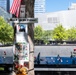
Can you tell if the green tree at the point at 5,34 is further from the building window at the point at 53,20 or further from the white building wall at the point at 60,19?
the building window at the point at 53,20

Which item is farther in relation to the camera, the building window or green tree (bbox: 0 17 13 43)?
the building window

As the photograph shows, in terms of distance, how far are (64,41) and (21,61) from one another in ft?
261

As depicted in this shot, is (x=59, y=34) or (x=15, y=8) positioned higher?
(x=15, y=8)

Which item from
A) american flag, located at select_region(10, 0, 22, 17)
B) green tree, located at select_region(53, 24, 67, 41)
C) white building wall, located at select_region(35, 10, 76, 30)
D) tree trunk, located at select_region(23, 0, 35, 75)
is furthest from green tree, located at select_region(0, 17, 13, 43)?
white building wall, located at select_region(35, 10, 76, 30)

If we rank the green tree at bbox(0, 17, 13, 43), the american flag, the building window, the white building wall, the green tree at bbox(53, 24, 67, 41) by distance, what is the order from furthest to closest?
the building window, the white building wall, the green tree at bbox(53, 24, 67, 41), the green tree at bbox(0, 17, 13, 43), the american flag

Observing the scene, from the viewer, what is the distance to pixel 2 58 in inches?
517

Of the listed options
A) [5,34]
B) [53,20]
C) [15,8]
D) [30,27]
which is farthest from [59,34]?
[15,8]

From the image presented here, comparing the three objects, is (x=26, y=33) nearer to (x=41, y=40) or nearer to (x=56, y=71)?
(x=56, y=71)

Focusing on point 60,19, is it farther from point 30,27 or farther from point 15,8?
point 15,8

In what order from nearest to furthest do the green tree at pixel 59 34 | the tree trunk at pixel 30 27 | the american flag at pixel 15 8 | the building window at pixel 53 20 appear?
the american flag at pixel 15 8 < the tree trunk at pixel 30 27 < the green tree at pixel 59 34 < the building window at pixel 53 20

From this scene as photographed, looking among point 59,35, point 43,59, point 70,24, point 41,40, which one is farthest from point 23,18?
point 70,24

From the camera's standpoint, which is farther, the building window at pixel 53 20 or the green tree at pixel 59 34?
the building window at pixel 53 20

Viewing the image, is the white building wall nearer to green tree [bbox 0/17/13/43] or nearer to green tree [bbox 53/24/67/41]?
green tree [bbox 53/24/67/41]

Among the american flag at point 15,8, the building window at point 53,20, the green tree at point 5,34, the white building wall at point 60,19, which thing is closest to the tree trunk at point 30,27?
the american flag at point 15,8
